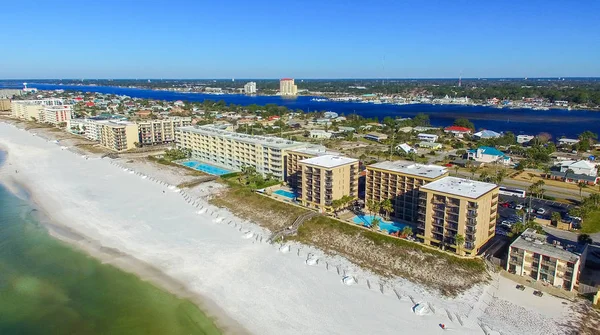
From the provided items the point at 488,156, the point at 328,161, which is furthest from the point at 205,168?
the point at 488,156

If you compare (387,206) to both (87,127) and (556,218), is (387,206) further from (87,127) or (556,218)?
(87,127)

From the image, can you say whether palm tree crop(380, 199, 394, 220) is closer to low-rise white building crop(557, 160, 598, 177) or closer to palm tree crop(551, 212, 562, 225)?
palm tree crop(551, 212, 562, 225)

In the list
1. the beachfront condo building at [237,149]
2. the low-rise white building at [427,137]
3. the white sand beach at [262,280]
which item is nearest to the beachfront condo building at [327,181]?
the white sand beach at [262,280]

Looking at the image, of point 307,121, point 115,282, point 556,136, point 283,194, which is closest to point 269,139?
point 283,194

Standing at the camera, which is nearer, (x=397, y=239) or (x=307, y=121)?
(x=397, y=239)

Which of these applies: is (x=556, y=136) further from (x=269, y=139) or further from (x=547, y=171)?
(x=269, y=139)

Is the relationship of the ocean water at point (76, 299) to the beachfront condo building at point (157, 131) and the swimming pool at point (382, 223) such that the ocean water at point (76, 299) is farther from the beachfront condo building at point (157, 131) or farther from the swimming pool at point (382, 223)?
the beachfront condo building at point (157, 131)

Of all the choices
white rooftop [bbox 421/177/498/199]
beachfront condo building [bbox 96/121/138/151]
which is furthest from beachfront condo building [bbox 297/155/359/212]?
beachfront condo building [bbox 96/121/138/151]

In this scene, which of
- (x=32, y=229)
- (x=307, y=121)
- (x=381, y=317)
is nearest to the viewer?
(x=381, y=317)
